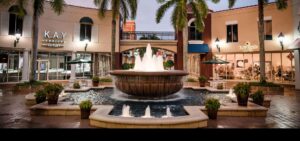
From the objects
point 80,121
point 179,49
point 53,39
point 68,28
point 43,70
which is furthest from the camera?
point 179,49

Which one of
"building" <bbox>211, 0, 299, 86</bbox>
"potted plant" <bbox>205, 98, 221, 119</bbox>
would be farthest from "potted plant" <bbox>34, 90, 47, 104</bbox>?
"building" <bbox>211, 0, 299, 86</bbox>

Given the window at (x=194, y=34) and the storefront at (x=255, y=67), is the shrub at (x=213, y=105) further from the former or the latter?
the window at (x=194, y=34)

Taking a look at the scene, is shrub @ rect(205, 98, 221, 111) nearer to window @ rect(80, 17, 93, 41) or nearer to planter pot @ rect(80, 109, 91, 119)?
planter pot @ rect(80, 109, 91, 119)

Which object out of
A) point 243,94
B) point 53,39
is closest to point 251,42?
point 243,94

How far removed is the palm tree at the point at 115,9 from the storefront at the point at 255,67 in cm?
1271

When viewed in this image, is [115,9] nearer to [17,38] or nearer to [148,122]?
[17,38]

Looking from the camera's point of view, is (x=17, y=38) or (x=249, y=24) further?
(x=249, y=24)

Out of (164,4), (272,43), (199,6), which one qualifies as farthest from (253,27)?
(164,4)

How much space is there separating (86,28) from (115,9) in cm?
710

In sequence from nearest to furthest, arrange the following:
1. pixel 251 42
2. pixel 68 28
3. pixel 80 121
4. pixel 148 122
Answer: pixel 148 122, pixel 80 121, pixel 251 42, pixel 68 28

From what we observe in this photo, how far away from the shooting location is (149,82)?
8.55 metres

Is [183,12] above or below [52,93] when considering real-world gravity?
above

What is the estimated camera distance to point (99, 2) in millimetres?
18609

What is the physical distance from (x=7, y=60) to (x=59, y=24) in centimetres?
665
